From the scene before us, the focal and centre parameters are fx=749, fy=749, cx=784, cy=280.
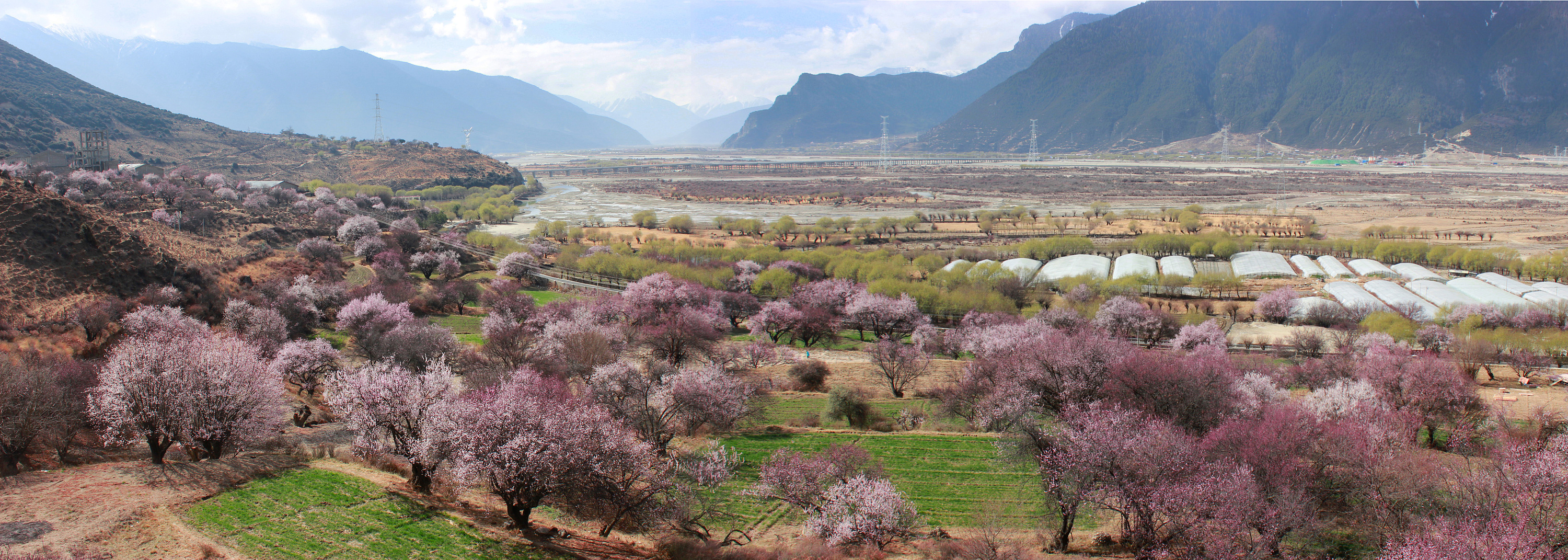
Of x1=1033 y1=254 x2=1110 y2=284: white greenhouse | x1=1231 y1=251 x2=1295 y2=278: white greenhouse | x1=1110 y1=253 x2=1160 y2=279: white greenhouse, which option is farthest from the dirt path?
x1=1231 y1=251 x2=1295 y2=278: white greenhouse

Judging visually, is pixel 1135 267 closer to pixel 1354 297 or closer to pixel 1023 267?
pixel 1023 267

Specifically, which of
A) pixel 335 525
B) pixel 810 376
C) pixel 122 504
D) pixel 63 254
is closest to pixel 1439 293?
pixel 810 376

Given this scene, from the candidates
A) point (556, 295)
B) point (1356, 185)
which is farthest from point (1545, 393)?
point (1356, 185)

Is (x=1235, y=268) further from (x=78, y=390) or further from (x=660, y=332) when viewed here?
(x=78, y=390)

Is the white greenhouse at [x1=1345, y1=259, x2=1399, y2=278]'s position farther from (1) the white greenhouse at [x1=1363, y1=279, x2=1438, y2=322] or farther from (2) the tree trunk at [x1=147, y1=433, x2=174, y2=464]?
(2) the tree trunk at [x1=147, y1=433, x2=174, y2=464]

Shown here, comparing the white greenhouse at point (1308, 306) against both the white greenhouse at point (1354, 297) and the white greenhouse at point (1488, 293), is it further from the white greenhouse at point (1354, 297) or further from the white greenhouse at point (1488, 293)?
the white greenhouse at point (1488, 293)

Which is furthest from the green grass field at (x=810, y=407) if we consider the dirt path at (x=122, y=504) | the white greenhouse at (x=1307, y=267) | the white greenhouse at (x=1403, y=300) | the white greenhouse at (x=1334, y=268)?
the white greenhouse at (x=1334, y=268)
